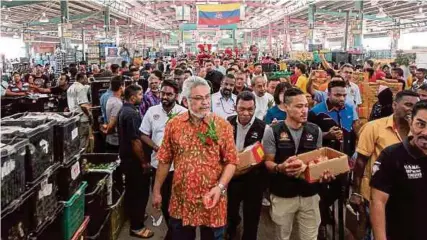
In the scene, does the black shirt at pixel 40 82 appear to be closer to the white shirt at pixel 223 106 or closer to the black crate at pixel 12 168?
the white shirt at pixel 223 106

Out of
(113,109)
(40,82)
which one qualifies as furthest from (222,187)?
(40,82)

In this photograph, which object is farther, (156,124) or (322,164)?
(156,124)

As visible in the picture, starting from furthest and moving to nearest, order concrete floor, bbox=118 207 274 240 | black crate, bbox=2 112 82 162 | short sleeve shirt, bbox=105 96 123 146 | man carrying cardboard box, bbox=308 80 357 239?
1. short sleeve shirt, bbox=105 96 123 146
2. concrete floor, bbox=118 207 274 240
3. man carrying cardboard box, bbox=308 80 357 239
4. black crate, bbox=2 112 82 162

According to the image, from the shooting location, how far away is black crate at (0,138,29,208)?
6.69 ft

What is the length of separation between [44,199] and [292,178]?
1.70 meters

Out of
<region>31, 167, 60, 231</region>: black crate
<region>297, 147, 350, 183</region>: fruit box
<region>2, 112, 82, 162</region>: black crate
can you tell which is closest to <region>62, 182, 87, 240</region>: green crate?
<region>31, 167, 60, 231</region>: black crate

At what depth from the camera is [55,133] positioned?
2.77 metres

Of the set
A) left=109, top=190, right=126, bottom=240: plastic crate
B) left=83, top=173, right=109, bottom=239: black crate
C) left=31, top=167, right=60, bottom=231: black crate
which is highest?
left=31, top=167, right=60, bottom=231: black crate

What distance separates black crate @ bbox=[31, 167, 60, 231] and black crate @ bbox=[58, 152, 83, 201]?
2.5 inches

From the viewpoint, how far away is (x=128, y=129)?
13.6 ft

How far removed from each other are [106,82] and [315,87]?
3.43m

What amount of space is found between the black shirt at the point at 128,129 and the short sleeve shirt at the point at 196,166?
4.62 feet

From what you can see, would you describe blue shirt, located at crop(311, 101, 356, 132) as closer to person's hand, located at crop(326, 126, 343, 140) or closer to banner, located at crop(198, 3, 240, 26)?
person's hand, located at crop(326, 126, 343, 140)

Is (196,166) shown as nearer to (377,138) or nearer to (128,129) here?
(377,138)
